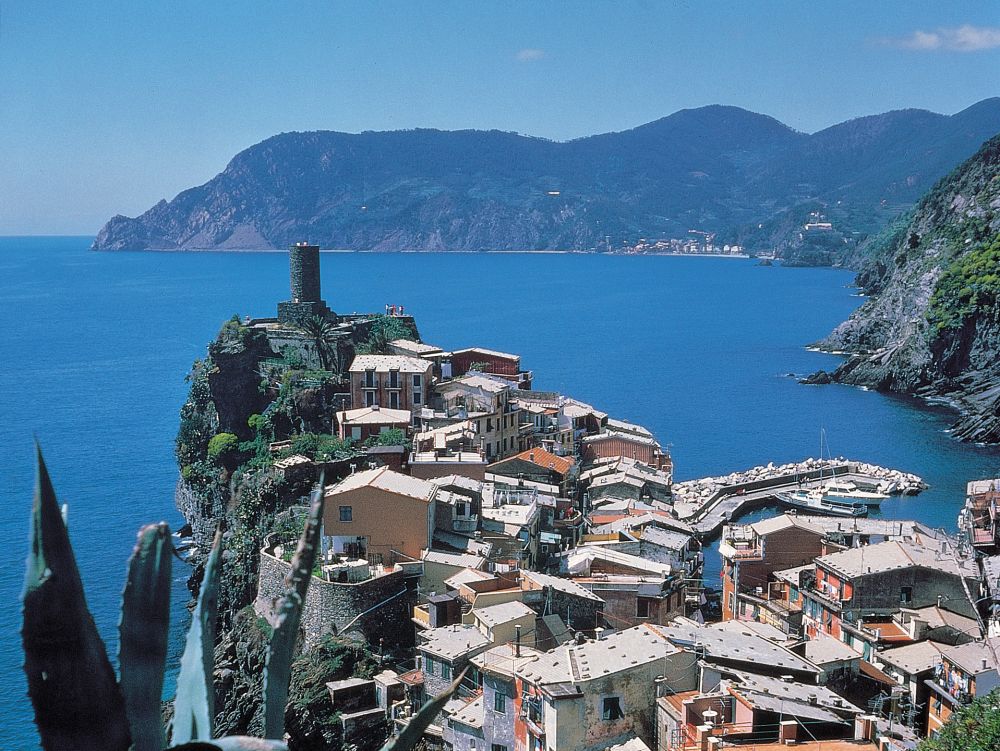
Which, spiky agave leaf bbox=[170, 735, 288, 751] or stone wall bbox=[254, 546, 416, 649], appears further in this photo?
stone wall bbox=[254, 546, 416, 649]

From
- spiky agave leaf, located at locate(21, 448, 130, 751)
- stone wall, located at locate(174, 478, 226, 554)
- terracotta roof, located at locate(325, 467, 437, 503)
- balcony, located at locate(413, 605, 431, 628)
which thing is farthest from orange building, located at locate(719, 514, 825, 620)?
spiky agave leaf, located at locate(21, 448, 130, 751)

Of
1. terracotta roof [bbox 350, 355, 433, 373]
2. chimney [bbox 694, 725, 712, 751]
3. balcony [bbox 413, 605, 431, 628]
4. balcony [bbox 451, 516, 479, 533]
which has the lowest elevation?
balcony [bbox 413, 605, 431, 628]

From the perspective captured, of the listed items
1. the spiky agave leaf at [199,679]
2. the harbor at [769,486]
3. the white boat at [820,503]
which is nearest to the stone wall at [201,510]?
the harbor at [769,486]

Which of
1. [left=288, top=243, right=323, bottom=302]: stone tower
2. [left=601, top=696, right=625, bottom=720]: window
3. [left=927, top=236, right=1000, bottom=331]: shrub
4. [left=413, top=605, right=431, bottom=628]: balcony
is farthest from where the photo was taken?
[left=927, top=236, right=1000, bottom=331]: shrub

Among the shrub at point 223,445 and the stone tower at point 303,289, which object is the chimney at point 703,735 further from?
the stone tower at point 303,289

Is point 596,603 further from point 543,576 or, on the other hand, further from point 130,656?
point 130,656

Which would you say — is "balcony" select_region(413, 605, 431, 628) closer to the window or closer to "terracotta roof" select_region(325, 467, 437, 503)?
"terracotta roof" select_region(325, 467, 437, 503)
